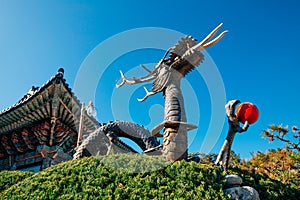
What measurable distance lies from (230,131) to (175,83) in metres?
1.30

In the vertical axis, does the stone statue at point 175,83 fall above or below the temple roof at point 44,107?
below

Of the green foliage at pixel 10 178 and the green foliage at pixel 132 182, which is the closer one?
the green foliage at pixel 132 182

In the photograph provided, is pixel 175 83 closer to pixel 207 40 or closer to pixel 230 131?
pixel 207 40

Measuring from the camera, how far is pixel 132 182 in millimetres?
3521

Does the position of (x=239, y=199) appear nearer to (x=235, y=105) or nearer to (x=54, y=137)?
(x=235, y=105)

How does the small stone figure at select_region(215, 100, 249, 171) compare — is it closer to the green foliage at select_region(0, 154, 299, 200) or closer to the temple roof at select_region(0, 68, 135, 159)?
the green foliage at select_region(0, 154, 299, 200)

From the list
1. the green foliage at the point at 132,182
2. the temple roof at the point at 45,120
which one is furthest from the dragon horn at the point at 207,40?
the temple roof at the point at 45,120

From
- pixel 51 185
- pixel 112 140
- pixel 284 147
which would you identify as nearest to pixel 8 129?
pixel 112 140

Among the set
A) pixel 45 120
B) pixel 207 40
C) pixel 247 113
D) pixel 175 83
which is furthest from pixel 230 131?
pixel 45 120

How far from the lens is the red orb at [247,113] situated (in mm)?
4055

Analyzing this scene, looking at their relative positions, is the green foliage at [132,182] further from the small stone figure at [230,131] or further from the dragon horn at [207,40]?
the dragon horn at [207,40]

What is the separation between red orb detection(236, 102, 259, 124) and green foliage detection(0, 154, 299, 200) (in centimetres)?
83

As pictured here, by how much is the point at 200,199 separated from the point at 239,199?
1.99ft

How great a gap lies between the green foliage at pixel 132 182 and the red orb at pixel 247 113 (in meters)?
0.83
